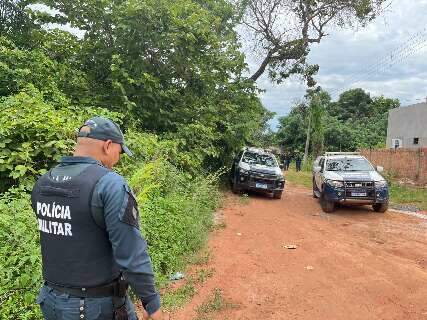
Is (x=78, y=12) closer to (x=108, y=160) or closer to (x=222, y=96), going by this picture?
(x=222, y=96)

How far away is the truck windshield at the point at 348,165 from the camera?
1288 cm

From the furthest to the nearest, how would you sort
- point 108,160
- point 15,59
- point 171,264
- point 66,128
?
point 15,59 < point 66,128 < point 171,264 < point 108,160

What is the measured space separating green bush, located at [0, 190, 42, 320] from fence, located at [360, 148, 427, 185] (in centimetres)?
1875

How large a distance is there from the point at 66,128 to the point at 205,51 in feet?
21.2

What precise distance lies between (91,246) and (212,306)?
3012mm

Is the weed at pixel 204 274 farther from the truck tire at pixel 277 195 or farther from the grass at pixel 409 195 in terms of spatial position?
the grass at pixel 409 195

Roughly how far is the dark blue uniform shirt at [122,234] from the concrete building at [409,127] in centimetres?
2548

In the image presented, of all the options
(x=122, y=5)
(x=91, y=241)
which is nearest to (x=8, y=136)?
(x=91, y=241)

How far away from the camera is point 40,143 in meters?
6.43

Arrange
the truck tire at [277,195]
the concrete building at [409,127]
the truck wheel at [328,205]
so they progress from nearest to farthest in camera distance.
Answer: the truck wheel at [328,205] → the truck tire at [277,195] → the concrete building at [409,127]

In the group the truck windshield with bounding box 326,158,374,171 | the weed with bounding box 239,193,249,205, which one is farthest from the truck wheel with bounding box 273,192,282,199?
the truck windshield with bounding box 326,158,374,171

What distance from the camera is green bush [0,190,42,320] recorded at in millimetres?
3529

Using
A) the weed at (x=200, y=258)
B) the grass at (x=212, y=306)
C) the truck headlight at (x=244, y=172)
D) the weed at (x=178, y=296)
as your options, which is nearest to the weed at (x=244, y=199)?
the truck headlight at (x=244, y=172)

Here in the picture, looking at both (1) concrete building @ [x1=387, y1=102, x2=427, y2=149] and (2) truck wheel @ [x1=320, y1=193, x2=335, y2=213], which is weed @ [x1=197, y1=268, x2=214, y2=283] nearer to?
(2) truck wheel @ [x1=320, y1=193, x2=335, y2=213]
